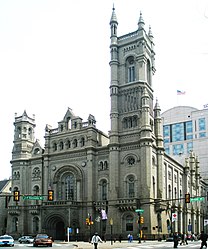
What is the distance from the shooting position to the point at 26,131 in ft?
304

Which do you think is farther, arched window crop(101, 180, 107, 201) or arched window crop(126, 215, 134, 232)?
arched window crop(101, 180, 107, 201)

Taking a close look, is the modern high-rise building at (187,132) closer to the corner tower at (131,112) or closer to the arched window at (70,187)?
the corner tower at (131,112)

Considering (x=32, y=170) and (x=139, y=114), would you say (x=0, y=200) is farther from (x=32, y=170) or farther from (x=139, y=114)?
(x=139, y=114)

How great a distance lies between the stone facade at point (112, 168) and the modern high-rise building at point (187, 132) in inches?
2011

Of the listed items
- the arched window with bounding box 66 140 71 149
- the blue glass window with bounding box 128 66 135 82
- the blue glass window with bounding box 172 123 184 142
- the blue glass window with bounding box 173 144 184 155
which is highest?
the blue glass window with bounding box 128 66 135 82

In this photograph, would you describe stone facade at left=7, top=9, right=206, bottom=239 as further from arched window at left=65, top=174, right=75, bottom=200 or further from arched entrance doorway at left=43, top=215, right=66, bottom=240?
arched entrance doorway at left=43, top=215, right=66, bottom=240

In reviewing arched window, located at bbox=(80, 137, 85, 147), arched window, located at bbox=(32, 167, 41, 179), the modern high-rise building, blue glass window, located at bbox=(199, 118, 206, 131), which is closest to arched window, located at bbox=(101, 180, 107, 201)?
arched window, located at bbox=(80, 137, 85, 147)

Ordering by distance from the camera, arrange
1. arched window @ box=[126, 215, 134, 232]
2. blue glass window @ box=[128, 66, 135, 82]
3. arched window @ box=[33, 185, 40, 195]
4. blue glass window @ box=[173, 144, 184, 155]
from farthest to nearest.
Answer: blue glass window @ box=[173, 144, 184, 155], arched window @ box=[33, 185, 40, 195], blue glass window @ box=[128, 66, 135, 82], arched window @ box=[126, 215, 134, 232]

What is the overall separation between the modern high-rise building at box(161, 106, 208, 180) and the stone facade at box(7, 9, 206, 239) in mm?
51081

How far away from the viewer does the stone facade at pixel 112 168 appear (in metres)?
74.6

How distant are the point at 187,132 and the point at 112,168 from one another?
76881mm

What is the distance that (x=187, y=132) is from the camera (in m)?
148

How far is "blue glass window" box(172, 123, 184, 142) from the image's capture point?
15088 centimetres

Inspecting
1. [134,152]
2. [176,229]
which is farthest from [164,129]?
[134,152]
